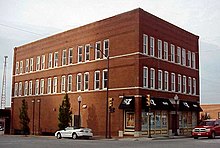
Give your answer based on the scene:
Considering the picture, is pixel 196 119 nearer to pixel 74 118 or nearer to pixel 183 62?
pixel 183 62

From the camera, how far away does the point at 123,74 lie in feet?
132

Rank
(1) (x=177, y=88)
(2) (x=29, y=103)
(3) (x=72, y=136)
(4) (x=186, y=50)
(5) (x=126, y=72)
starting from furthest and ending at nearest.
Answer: (2) (x=29, y=103) → (4) (x=186, y=50) → (1) (x=177, y=88) → (5) (x=126, y=72) → (3) (x=72, y=136)

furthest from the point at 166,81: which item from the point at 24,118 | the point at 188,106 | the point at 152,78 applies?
the point at 24,118

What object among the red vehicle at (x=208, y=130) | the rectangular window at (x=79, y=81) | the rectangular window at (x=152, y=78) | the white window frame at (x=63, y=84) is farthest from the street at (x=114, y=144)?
the white window frame at (x=63, y=84)

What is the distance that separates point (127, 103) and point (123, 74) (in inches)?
144

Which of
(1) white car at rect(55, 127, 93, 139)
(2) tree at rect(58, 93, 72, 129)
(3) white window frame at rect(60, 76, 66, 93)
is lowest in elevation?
(1) white car at rect(55, 127, 93, 139)

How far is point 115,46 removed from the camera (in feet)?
137

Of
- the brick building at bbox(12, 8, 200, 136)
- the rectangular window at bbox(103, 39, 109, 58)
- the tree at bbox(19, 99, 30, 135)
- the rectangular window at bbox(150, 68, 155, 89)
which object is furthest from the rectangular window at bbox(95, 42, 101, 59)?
the tree at bbox(19, 99, 30, 135)

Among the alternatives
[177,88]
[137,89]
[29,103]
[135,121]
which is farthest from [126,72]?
[29,103]

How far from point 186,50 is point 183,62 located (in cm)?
200

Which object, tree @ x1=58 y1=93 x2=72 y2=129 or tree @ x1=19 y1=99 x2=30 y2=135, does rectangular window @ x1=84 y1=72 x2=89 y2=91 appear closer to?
tree @ x1=58 y1=93 x2=72 y2=129

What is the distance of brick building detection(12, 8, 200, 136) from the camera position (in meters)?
39.4

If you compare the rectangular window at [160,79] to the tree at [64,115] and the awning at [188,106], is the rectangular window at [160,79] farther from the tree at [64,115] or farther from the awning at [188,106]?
the tree at [64,115]

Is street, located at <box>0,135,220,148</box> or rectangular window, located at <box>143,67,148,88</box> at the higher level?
rectangular window, located at <box>143,67,148,88</box>
